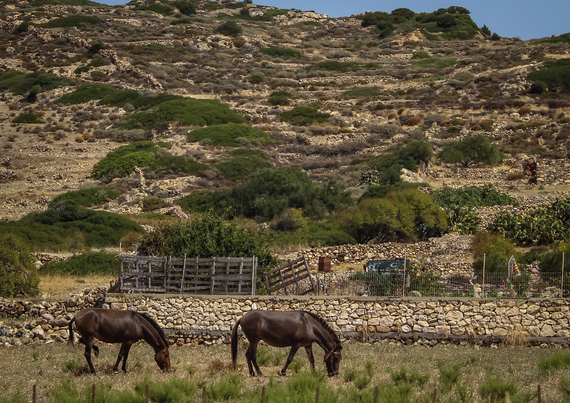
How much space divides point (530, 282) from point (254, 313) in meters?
10.1

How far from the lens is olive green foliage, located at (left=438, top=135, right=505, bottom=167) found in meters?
50.8

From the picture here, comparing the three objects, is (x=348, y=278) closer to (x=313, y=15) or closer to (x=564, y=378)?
(x=564, y=378)

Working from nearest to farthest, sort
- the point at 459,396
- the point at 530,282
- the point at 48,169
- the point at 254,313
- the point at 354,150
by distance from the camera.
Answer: the point at 459,396 → the point at 254,313 → the point at 530,282 → the point at 48,169 → the point at 354,150

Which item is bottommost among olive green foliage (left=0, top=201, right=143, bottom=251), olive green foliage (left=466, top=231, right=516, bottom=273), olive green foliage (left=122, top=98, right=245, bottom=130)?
olive green foliage (left=0, top=201, right=143, bottom=251)

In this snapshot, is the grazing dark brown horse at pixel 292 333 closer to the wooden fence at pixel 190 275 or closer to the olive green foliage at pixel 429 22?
the wooden fence at pixel 190 275

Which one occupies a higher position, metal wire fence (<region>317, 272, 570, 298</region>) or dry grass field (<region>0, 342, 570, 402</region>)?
metal wire fence (<region>317, 272, 570, 298</region>)

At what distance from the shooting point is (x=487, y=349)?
1802 centimetres

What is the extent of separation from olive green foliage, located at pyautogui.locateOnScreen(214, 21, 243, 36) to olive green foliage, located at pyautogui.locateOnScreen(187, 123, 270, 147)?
2132 inches

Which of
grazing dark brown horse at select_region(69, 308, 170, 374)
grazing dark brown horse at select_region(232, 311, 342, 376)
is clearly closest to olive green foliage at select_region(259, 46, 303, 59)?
grazing dark brown horse at select_region(69, 308, 170, 374)

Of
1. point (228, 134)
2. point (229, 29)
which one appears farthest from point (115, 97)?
point (229, 29)

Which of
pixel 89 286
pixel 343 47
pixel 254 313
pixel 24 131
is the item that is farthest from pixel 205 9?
pixel 254 313

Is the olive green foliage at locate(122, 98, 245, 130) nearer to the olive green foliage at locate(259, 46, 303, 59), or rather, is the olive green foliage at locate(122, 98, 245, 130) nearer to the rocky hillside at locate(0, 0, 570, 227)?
the rocky hillside at locate(0, 0, 570, 227)

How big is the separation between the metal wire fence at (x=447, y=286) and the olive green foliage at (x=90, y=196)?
27.2 m

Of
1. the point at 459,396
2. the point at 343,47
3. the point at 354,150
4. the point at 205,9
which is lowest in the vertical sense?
the point at 459,396
